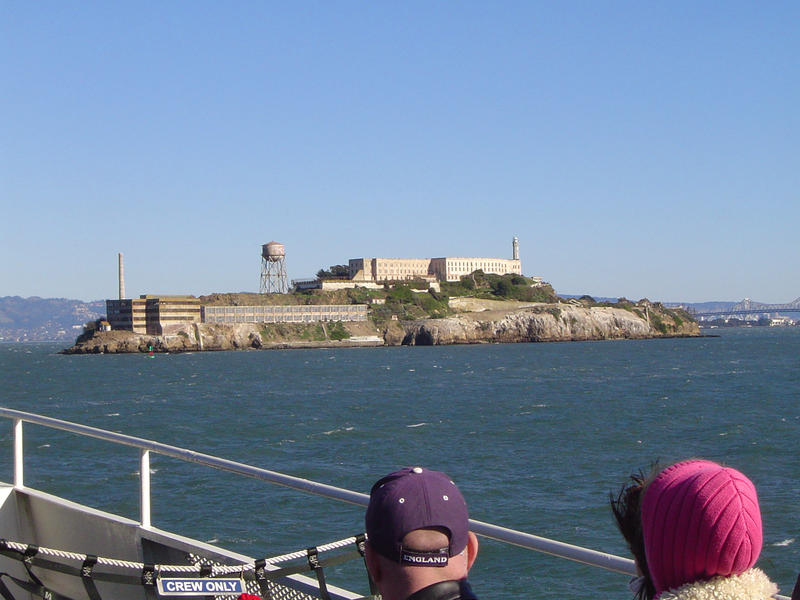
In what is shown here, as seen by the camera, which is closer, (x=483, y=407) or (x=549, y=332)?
(x=483, y=407)

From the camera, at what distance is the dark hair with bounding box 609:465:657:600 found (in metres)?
2.05

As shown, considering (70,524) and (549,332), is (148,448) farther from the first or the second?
(549,332)

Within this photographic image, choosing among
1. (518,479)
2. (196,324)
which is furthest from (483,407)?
(196,324)

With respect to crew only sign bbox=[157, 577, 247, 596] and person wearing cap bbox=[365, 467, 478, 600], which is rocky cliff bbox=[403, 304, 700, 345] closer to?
crew only sign bbox=[157, 577, 247, 596]

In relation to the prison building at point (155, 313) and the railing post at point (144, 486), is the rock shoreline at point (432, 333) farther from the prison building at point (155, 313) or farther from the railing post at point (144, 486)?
the railing post at point (144, 486)

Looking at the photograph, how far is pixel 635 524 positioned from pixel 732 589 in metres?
0.34

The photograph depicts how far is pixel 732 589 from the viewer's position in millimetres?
1805

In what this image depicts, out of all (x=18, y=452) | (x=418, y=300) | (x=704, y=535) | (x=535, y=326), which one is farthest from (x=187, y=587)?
(x=418, y=300)

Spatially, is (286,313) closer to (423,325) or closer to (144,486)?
(423,325)

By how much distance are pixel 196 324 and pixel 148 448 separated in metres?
151

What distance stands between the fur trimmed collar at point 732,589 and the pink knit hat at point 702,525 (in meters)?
0.02

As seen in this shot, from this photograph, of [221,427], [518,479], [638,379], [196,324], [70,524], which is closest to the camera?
[70,524]

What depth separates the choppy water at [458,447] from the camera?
16.9 metres

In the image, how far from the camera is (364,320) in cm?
16538
